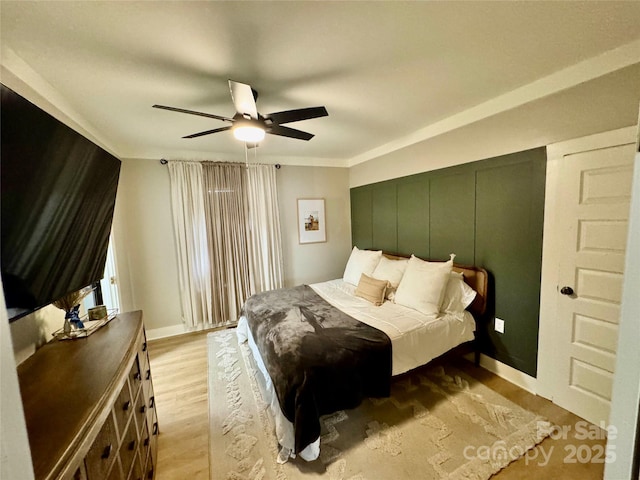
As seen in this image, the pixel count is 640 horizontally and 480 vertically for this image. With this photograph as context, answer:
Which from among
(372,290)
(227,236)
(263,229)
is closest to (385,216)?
(372,290)

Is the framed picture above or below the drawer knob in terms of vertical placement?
above

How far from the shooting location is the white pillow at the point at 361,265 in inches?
136

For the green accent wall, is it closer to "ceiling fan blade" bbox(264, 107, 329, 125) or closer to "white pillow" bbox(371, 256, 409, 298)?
"white pillow" bbox(371, 256, 409, 298)

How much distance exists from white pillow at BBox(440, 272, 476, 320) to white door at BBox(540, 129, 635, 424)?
2.10ft

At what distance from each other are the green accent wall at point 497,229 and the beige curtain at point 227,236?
2389 mm

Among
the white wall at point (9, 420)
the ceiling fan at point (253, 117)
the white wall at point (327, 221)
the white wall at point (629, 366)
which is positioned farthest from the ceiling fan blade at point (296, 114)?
the white wall at point (327, 221)

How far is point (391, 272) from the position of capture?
305cm

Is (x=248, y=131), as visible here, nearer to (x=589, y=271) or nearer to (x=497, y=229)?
(x=497, y=229)

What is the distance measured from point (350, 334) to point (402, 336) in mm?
423

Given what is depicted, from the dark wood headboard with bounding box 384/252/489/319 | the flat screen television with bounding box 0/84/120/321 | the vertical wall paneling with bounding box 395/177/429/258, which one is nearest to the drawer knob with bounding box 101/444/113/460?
the flat screen television with bounding box 0/84/120/321

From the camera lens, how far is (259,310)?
2.65 metres

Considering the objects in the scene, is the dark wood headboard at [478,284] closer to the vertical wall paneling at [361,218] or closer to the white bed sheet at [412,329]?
the white bed sheet at [412,329]

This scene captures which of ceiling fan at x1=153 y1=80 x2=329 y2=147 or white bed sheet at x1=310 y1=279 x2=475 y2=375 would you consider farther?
white bed sheet at x1=310 y1=279 x2=475 y2=375

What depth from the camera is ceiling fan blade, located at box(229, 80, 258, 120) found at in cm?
152
